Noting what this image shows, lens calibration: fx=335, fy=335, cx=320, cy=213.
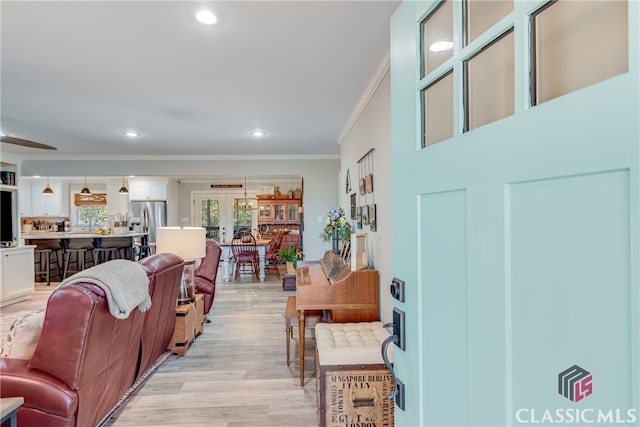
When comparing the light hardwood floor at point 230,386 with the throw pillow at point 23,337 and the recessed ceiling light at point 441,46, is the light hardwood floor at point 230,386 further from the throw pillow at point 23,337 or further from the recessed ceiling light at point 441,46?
the recessed ceiling light at point 441,46

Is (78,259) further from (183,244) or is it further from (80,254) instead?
(183,244)

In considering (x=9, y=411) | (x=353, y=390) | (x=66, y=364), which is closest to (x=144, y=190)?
(x=66, y=364)

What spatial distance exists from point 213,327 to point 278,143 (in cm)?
299

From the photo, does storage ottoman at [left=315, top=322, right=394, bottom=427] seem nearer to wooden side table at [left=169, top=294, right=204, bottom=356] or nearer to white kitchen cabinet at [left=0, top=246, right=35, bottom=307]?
wooden side table at [left=169, top=294, right=204, bottom=356]

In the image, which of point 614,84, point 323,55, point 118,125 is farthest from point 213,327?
point 614,84

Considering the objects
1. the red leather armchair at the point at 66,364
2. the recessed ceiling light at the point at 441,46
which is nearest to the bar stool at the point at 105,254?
the red leather armchair at the point at 66,364

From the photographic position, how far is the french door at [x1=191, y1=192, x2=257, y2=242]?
1029 centimetres

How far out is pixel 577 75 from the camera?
0.57 m

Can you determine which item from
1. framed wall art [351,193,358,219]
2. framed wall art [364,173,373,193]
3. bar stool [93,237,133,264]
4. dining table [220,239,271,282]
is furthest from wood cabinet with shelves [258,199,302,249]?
framed wall art [364,173,373,193]

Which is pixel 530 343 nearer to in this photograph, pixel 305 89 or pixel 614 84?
pixel 614 84

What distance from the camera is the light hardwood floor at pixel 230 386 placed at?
2.19 meters

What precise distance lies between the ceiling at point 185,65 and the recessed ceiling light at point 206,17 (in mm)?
38

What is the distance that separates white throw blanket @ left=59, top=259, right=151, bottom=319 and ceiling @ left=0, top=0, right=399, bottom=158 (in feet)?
4.73

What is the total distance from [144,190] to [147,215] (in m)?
0.68
